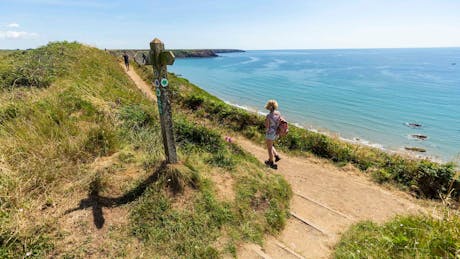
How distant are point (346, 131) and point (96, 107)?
1985 centimetres

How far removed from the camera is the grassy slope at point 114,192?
3.10m

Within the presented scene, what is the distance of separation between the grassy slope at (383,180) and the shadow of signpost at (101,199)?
3524 mm

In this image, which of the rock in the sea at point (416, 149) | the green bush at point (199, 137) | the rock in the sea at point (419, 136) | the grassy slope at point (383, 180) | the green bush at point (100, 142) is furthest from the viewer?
the rock in the sea at point (419, 136)

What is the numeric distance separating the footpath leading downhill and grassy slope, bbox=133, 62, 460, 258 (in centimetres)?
39

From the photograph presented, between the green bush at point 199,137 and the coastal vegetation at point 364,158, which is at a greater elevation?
the green bush at point 199,137

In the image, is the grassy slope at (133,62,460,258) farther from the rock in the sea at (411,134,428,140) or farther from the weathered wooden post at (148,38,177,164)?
the rock in the sea at (411,134,428,140)

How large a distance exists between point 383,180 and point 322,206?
355 centimetres

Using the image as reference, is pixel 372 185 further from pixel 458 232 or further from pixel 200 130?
pixel 200 130

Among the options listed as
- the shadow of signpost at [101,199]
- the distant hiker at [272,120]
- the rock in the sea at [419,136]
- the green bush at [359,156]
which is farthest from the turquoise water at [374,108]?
the shadow of signpost at [101,199]

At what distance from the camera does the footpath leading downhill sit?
4.15m

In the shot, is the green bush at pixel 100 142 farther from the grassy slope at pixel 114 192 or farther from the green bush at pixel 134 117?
the green bush at pixel 134 117

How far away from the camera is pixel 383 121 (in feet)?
74.4

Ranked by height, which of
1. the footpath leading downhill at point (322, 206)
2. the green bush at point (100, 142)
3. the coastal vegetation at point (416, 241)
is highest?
the green bush at point (100, 142)

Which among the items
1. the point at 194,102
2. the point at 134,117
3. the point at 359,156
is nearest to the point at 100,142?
the point at 134,117
